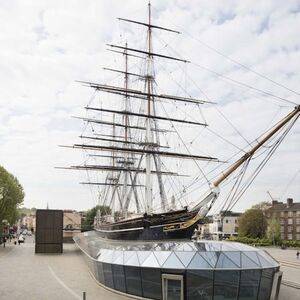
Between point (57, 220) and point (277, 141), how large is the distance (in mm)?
31838

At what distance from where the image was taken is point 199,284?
23781mm

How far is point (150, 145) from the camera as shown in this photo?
49.3 meters

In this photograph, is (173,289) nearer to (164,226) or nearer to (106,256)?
(106,256)

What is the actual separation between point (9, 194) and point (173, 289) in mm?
49880

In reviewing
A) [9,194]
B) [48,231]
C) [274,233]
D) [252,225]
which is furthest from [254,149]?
[252,225]

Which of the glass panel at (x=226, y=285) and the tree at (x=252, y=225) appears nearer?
the glass panel at (x=226, y=285)

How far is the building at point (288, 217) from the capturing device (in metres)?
110

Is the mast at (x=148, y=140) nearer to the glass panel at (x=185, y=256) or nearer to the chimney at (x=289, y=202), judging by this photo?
the glass panel at (x=185, y=256)

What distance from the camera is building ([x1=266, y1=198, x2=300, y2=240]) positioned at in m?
110

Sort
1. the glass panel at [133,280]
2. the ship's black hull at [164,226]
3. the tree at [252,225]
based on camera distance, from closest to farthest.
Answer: the glass panel at [133,280], the ship's black hull at [164,226], the tree at [252,225]

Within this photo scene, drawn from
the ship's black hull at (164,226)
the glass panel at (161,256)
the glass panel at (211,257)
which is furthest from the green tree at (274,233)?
the glass panel at (161,256)

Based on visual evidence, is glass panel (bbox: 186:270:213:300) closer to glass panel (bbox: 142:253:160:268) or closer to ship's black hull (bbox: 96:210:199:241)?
glass panel (bbox: 142:253:160:268)

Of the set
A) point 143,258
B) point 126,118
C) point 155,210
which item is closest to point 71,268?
point 155,210

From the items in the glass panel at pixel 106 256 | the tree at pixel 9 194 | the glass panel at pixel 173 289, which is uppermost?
the tree at pixel 9 194
